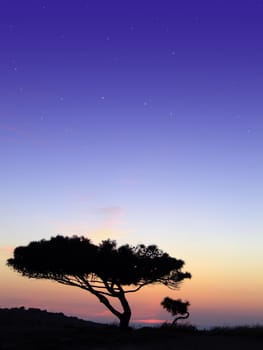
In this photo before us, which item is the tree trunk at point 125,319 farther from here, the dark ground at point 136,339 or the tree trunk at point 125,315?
the dark ground at point 136,339

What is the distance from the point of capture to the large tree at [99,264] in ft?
146

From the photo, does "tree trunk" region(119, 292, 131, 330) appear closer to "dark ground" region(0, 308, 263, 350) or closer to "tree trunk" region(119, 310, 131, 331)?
"tree trunk" region(119, 310, 131, 331)

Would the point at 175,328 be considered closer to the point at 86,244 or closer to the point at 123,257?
the point at 123,257

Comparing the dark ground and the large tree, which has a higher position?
the large tree

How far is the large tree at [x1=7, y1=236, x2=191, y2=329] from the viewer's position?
44.4 m

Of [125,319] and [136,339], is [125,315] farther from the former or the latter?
[136,339]

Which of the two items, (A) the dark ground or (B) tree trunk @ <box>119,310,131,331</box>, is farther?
(B) tree trunk @ <box>119,310,131,331</box>

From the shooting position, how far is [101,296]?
4575 cm

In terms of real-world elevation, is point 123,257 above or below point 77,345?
above

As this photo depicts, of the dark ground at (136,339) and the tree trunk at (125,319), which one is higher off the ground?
Result: the tree trunk at (125,319)

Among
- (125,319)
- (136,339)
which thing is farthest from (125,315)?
(136,339)

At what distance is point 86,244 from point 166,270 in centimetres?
770

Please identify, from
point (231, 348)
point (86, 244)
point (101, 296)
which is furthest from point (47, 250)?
point (231, 348)

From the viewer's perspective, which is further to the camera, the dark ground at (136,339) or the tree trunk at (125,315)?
the tree trunk at (125,315)
